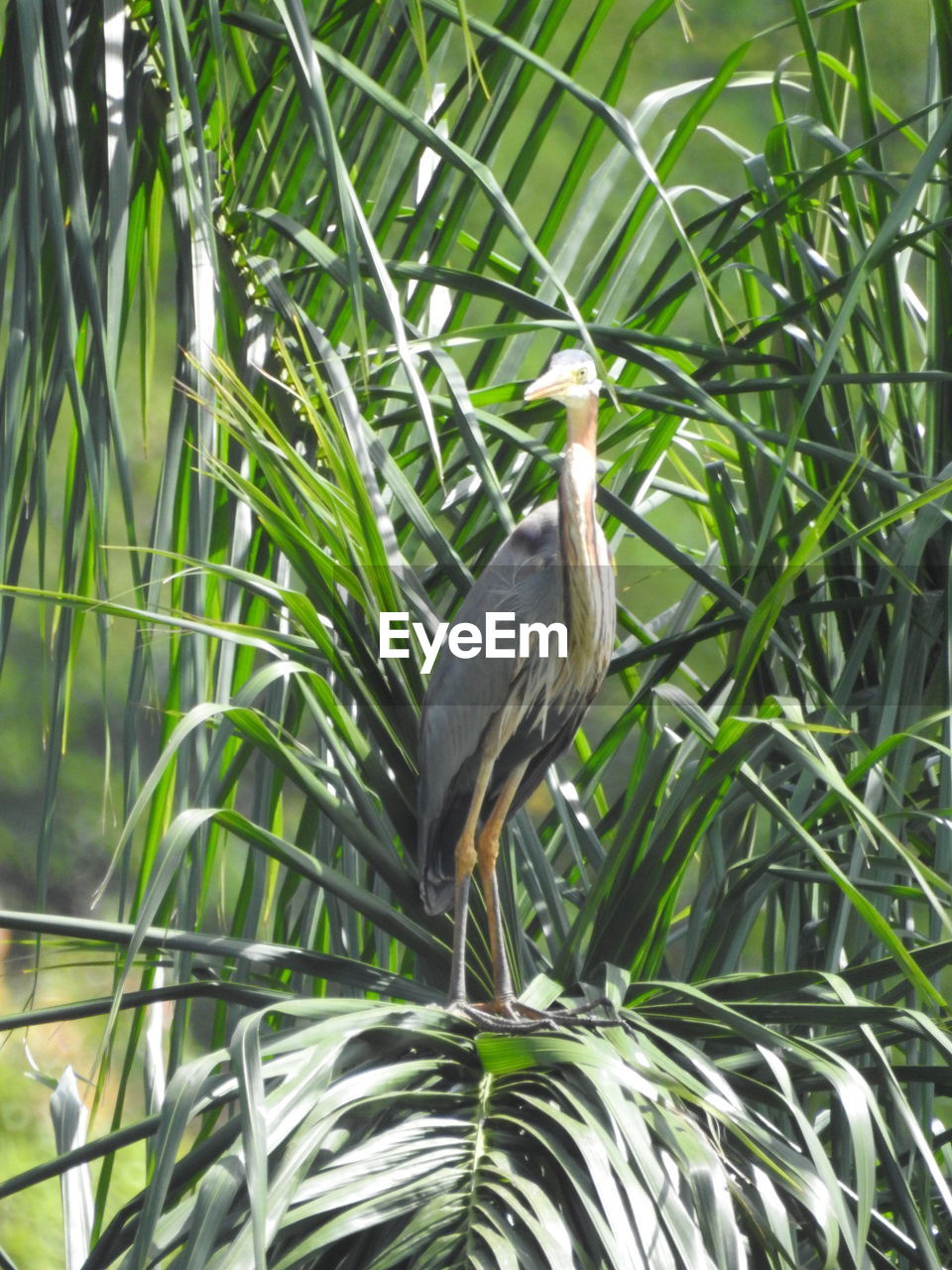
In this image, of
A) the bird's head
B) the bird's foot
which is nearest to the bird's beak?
the bird's head

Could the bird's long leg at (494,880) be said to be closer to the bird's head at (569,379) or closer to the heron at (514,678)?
the heron at (514,678)

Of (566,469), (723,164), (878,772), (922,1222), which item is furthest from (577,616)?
(723,164)

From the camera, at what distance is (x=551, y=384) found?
0.75 m

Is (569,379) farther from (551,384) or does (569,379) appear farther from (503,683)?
(503,683)

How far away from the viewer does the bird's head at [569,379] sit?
749 millimetres

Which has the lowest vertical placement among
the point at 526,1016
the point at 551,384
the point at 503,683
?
the point at 526,1016

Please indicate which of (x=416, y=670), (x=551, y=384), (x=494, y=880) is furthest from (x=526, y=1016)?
(x=551, y=384)

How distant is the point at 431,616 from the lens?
76cm

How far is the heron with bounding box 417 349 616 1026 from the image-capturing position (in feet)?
2.41

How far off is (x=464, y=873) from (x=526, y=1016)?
80 millimetres

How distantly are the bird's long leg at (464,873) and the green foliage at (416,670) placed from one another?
2cm

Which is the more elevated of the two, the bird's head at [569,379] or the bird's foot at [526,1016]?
the bird's head at [569,379]

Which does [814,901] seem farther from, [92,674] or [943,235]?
[92,674]

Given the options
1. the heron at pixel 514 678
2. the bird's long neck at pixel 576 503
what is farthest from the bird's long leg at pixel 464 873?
the bird's long neck at pixel 576 503
